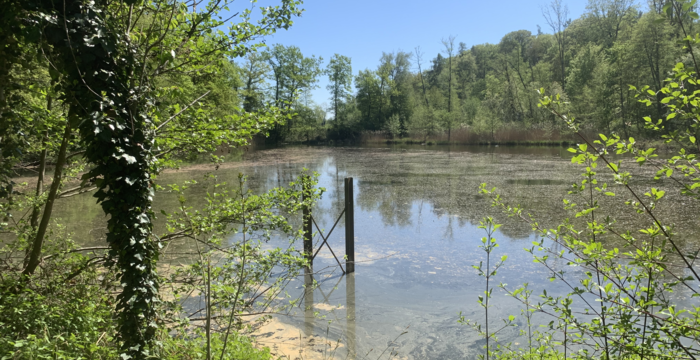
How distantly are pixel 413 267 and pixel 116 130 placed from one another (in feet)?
18.6

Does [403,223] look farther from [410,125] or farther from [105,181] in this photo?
[410,125]

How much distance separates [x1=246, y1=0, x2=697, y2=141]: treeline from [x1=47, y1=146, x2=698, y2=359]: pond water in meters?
20.7

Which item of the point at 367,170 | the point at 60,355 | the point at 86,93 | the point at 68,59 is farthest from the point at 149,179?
the point at 367,170

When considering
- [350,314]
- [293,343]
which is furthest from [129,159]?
[350,314]

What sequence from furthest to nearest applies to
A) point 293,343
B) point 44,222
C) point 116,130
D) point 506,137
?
point 506,137, point 293,343, point 44,222, point 116,130

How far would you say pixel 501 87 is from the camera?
163ft

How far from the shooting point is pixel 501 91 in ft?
158

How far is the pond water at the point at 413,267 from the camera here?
15.5 feet

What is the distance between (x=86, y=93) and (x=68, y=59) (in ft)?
0.68

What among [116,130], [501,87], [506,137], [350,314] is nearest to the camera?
[116,130]

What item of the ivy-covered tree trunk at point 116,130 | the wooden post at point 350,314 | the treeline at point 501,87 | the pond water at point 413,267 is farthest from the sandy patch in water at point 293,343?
Result: the treeline at point 501,87

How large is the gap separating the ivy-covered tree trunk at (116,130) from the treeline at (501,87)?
3072 cm

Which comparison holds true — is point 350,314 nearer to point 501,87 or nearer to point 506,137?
point 506,137

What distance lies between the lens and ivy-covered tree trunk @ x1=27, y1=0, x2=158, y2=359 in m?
2.22
